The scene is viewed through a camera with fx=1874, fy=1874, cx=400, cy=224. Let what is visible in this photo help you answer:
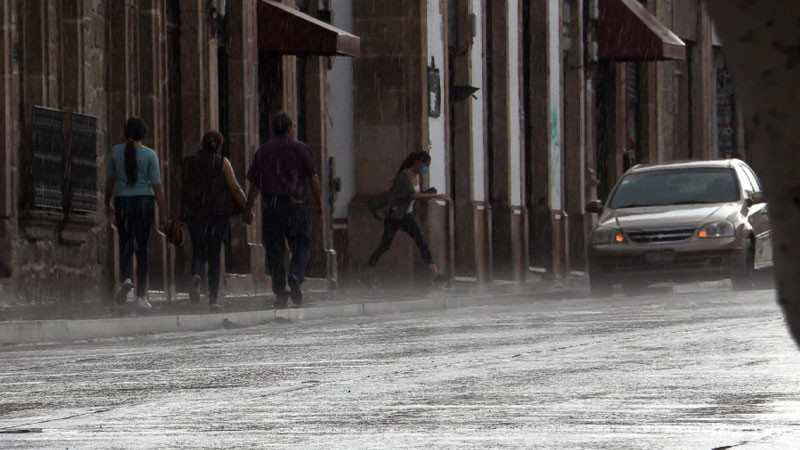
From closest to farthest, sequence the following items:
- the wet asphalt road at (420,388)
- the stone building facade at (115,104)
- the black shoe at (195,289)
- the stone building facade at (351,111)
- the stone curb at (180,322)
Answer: the wet asphalt road at (420,388), the stone curb at (180,322), the black shoe at (195,289), the stone building facade at (115,104), the stone building facade at (351,111)

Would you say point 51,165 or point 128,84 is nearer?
point 51,165

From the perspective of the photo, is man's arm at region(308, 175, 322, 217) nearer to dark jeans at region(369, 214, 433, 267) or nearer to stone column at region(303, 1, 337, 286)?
dark jeans at region(369, 214, 433, 267)

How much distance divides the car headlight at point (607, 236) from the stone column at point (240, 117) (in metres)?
4.16

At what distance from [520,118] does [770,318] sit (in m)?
17.0

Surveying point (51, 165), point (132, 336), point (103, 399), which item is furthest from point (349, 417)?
point (51, 165)

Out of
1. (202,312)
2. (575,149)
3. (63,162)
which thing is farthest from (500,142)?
(202,312)

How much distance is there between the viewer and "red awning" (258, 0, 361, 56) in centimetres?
2320

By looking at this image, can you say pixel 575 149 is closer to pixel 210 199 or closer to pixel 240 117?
pixel 240 117

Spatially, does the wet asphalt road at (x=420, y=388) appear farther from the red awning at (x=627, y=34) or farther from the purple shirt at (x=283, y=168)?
the red awning at (x=627, y=34)

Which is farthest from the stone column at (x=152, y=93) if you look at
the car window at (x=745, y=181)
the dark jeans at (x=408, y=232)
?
the car window at (x=745, y=181)

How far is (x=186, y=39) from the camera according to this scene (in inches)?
859

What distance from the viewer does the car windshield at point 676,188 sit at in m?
23.8

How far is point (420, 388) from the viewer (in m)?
8.72

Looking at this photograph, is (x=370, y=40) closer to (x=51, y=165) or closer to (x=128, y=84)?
(x=128, y=84)
